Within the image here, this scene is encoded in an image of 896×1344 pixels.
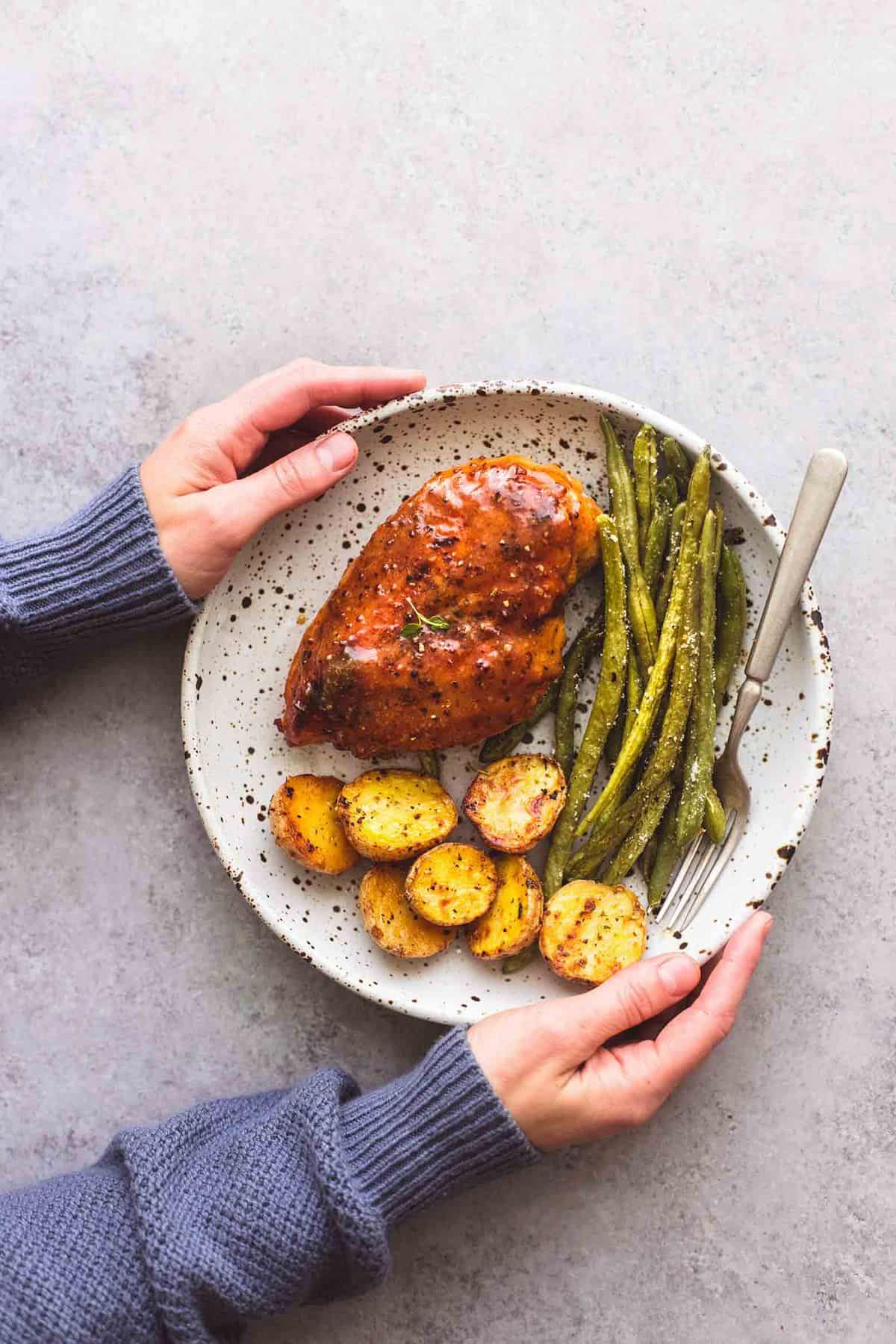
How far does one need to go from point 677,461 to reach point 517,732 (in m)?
0.84

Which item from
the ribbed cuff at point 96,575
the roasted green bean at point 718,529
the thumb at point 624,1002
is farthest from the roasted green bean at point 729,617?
the ribbed cuff at point 96,575

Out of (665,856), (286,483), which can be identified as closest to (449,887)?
(665,856)

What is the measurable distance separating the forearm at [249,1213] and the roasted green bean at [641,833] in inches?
23.9

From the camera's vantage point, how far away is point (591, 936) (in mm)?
3098

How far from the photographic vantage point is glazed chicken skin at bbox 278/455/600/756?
298cm

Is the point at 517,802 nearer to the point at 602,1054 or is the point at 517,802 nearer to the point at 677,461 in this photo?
the point at 602,1054

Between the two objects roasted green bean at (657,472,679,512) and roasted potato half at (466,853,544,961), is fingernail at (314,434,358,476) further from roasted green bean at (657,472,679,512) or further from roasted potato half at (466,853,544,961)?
roasted potato half at (466,853,544,961)

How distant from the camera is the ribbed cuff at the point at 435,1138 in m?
2.93

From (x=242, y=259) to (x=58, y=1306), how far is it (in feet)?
9.29

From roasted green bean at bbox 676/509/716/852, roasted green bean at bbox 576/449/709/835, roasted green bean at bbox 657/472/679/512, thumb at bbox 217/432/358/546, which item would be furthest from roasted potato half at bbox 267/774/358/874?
roasted green bean at bbox 657/472/679/512

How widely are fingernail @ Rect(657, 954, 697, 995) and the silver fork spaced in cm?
27

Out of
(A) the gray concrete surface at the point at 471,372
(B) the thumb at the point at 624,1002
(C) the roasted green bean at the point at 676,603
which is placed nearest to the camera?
(B) the thumb at the point at 624,1002

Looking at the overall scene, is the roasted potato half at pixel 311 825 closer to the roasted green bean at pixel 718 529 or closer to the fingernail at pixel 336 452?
the fingernail at pixel 336 452

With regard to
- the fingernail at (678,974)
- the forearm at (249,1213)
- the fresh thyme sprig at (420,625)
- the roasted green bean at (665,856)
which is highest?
the fresh thyme sprig at (420,625)
